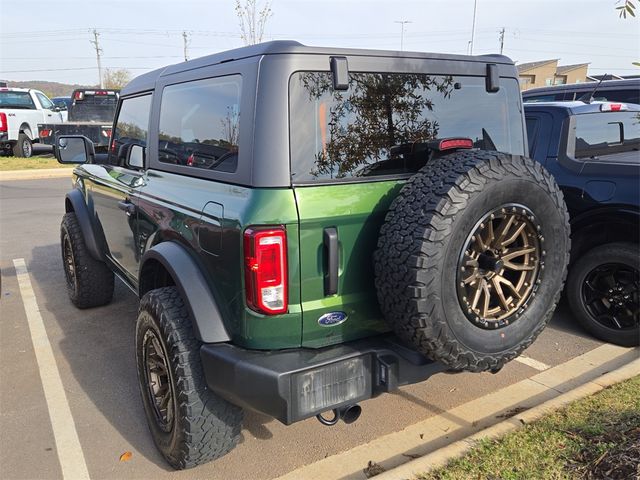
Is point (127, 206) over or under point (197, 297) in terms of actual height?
over

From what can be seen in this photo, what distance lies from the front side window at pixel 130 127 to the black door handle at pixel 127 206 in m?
0.38

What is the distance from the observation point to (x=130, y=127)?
12.5 ft

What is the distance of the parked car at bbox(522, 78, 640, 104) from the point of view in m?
6.89

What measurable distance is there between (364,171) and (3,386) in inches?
112

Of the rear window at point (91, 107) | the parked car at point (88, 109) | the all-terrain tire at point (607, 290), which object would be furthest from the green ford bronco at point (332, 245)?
the rear window at point (91, 107)

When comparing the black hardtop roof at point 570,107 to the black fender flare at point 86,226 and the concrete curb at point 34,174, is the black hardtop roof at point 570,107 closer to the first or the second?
the black fender flare at point 86,226

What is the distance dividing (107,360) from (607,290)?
12.3 feet

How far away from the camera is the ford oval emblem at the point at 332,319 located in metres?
2.26

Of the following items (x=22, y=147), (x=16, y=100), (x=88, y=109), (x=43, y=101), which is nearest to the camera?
(x=88, y=109)

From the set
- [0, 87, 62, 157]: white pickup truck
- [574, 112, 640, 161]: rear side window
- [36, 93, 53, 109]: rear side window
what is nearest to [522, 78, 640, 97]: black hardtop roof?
[574, 112, 640, 161]: rear side window

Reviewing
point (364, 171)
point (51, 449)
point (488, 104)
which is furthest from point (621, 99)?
point (51, 449)

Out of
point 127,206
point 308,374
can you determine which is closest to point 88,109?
point 127,206

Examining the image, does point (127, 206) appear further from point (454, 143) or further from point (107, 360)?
point (454, 143)

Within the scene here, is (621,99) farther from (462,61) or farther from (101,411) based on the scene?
(101,411)
